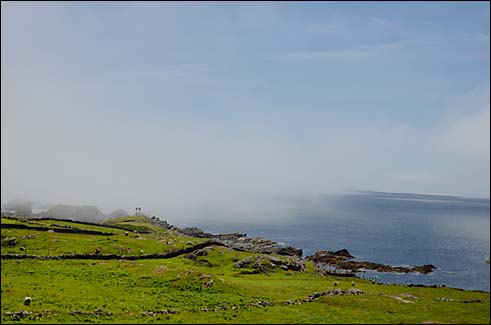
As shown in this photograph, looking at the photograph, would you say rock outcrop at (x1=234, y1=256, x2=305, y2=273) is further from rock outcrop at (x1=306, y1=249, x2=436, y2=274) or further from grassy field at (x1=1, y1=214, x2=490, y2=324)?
rock outcrop at (x1=306, y1=249, x2=436, y2=274)

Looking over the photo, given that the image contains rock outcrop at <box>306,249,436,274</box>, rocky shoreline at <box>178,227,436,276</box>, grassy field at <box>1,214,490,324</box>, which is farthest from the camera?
rock outcrop at <box>306,249,436,274</box>

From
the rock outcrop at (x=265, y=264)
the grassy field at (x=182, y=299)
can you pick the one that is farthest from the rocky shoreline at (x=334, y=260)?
the grassy field at (x=182, y=299)

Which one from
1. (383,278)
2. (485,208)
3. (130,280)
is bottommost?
(383,278)

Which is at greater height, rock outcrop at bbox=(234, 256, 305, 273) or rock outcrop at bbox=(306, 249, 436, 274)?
rock outcrop at bbox=(234, 256, 305, 273)

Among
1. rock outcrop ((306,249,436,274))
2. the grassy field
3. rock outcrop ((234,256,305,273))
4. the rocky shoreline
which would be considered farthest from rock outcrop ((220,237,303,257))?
the grassy field

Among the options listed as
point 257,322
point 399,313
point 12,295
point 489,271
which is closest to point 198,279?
point 257,322

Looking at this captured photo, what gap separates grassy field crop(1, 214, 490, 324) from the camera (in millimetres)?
45031

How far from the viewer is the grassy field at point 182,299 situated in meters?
45.0

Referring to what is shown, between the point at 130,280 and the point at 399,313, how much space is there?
1634 inches

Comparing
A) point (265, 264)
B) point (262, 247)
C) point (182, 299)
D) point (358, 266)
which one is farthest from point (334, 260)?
point (182, 299)

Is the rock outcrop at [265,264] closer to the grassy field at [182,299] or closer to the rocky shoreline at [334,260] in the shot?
the grassy field at [182,299]

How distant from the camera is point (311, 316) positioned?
155 ft

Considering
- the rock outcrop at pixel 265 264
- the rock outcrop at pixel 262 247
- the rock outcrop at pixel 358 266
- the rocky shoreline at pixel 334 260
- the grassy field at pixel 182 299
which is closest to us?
the grassy field at pixel 182 299

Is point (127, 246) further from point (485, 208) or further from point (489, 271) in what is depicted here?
point (489, 271)
